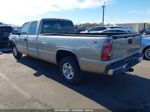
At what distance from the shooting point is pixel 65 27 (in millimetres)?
6449

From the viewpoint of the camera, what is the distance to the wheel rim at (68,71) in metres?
4.63

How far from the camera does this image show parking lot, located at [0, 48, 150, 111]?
11.7 feet

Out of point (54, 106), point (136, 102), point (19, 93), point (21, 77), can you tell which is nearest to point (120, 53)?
point (136, 102)

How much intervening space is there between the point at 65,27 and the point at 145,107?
13.9 feet

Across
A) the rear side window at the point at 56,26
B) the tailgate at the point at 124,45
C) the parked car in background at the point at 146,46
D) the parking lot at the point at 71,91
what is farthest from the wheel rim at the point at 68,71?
the parked car in background at the point at 146,46

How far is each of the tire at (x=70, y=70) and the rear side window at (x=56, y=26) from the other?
169cm

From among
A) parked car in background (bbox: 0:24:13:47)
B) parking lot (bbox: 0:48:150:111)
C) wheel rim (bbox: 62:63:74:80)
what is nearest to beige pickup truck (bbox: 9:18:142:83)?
wheel rim (bbox: 62:63:74:80)

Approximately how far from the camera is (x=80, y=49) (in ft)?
13.1

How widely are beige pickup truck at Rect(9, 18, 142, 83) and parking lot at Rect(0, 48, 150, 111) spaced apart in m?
0.53

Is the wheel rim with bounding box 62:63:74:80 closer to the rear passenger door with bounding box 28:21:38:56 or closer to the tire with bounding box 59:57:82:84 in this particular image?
the tire with bounding box 59:57:82:84

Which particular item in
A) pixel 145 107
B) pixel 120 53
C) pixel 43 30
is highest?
pixel 43 30

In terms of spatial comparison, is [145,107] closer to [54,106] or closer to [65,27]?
[54,106]

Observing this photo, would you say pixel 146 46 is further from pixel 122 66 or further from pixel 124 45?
pixel 122 66

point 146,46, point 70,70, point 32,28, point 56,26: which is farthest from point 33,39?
point 146,46
